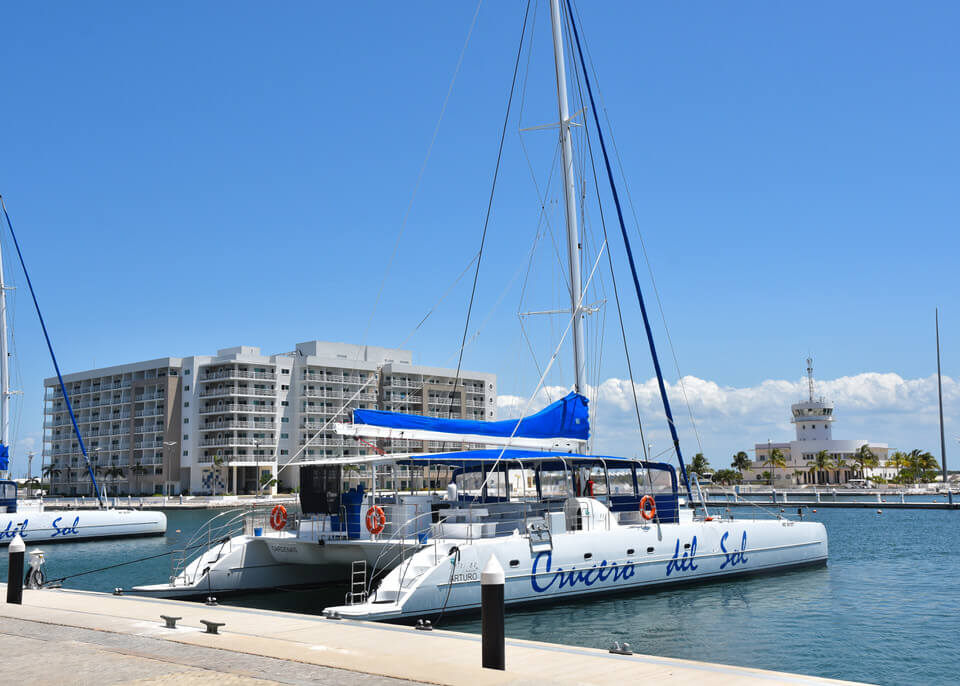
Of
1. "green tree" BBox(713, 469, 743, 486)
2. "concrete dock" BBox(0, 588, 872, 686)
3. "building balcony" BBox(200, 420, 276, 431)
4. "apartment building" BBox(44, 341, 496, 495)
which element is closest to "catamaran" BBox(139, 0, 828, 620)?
"concrete dock" BBox(0, 588, 872, 686)

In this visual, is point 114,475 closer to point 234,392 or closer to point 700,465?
point 234,392

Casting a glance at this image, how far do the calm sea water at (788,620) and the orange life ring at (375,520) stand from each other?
2439 mm

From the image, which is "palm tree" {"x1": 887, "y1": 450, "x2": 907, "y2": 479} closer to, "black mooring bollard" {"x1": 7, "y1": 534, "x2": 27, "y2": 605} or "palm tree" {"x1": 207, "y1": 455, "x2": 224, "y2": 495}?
"palm tree" {"x1": 207, "y1": 455, "x2": 224, "y2": 495}

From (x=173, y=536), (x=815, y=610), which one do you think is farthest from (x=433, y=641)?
(x=173, y=536)

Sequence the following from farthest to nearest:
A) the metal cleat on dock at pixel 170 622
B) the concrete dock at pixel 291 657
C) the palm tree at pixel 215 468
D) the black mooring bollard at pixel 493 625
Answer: the palm tree at pixel 215 468, the metal cleat on dock at pixel 170 622, the black mooring bollard at pixel 493 625, the concrete dock at pixel 291 657

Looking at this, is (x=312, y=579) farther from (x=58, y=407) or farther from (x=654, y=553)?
(x=58, y=407)

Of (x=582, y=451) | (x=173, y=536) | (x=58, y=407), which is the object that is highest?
(x=58, y=407)

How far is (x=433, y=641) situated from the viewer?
33.8 ft

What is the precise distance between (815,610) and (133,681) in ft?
49.7

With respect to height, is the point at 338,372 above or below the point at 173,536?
above

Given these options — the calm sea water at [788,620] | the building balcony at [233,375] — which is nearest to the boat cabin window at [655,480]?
the calm sea water at [788,620]

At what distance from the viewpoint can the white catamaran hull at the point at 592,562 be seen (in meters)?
15.0

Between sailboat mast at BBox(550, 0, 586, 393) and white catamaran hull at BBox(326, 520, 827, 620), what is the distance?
186 inches

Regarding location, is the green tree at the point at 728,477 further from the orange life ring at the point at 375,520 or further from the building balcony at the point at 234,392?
the orange life ring at the point at 375,520
